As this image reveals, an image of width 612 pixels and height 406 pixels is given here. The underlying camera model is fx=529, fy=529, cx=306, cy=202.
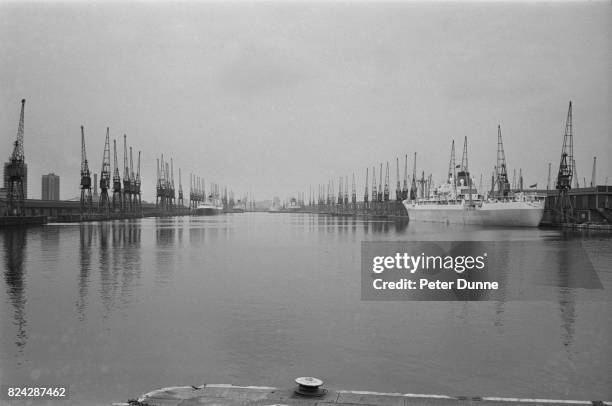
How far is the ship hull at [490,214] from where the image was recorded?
6775 cm

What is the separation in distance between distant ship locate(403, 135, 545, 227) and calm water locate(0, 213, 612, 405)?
5124cm

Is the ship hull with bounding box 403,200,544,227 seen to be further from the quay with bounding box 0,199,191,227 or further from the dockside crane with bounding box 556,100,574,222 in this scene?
the quay with bounding box 0,199,191,227

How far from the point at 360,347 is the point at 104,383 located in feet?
17.1

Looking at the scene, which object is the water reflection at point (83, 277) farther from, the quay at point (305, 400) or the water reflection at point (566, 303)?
the water reflection at point (566, 303)

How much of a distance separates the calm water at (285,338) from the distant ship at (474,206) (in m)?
51.2

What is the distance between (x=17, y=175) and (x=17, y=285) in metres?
51.5

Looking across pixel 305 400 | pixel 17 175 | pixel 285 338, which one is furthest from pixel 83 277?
pixel 17 175

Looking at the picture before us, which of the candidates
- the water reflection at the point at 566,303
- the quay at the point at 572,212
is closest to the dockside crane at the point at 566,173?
the quay at the point at 572,212

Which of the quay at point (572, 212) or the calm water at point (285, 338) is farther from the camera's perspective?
the quay at point (572, 212)

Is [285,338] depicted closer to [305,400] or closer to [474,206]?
[305,400]

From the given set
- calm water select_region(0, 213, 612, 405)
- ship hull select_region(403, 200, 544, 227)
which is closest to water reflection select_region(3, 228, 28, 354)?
calm water select_region(0, 213, 612, 405)

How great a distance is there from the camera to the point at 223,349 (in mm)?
11219

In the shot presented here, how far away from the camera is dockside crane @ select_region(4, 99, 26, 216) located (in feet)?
210

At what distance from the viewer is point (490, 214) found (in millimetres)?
74875
